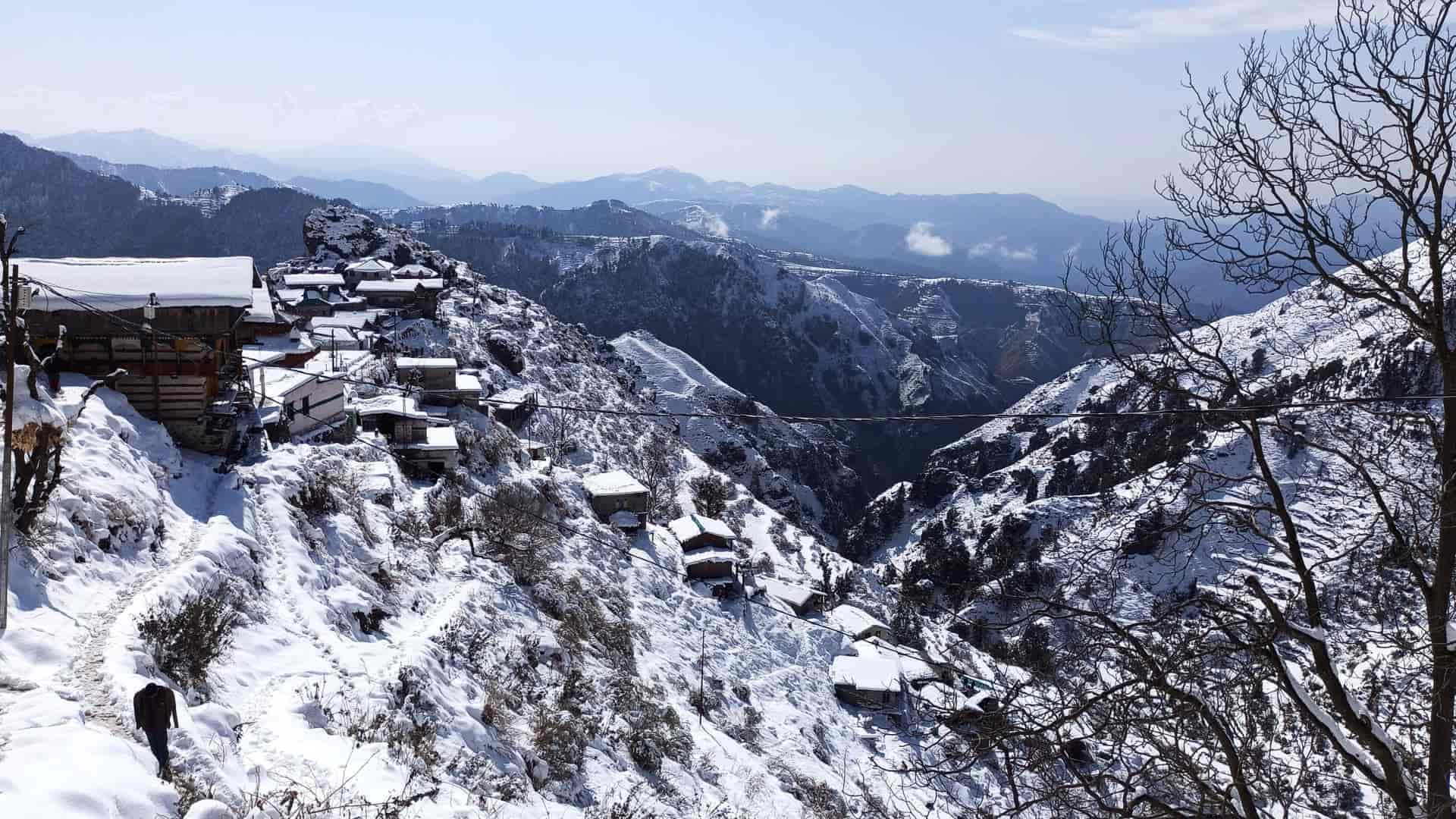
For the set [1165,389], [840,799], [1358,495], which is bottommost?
[840,799]

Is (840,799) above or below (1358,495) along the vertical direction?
below

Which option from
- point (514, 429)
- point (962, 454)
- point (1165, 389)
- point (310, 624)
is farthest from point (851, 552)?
point (1165, 389)

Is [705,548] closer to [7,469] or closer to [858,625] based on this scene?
[858,625]

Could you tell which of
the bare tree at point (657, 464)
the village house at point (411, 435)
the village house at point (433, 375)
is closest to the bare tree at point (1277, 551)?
the village house at point (411, 435)

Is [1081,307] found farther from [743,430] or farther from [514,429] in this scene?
[743,430]

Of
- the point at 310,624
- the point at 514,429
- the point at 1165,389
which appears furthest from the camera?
the point at 514,429

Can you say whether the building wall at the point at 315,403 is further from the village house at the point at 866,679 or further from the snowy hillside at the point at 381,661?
the village house at the point at 866,679
